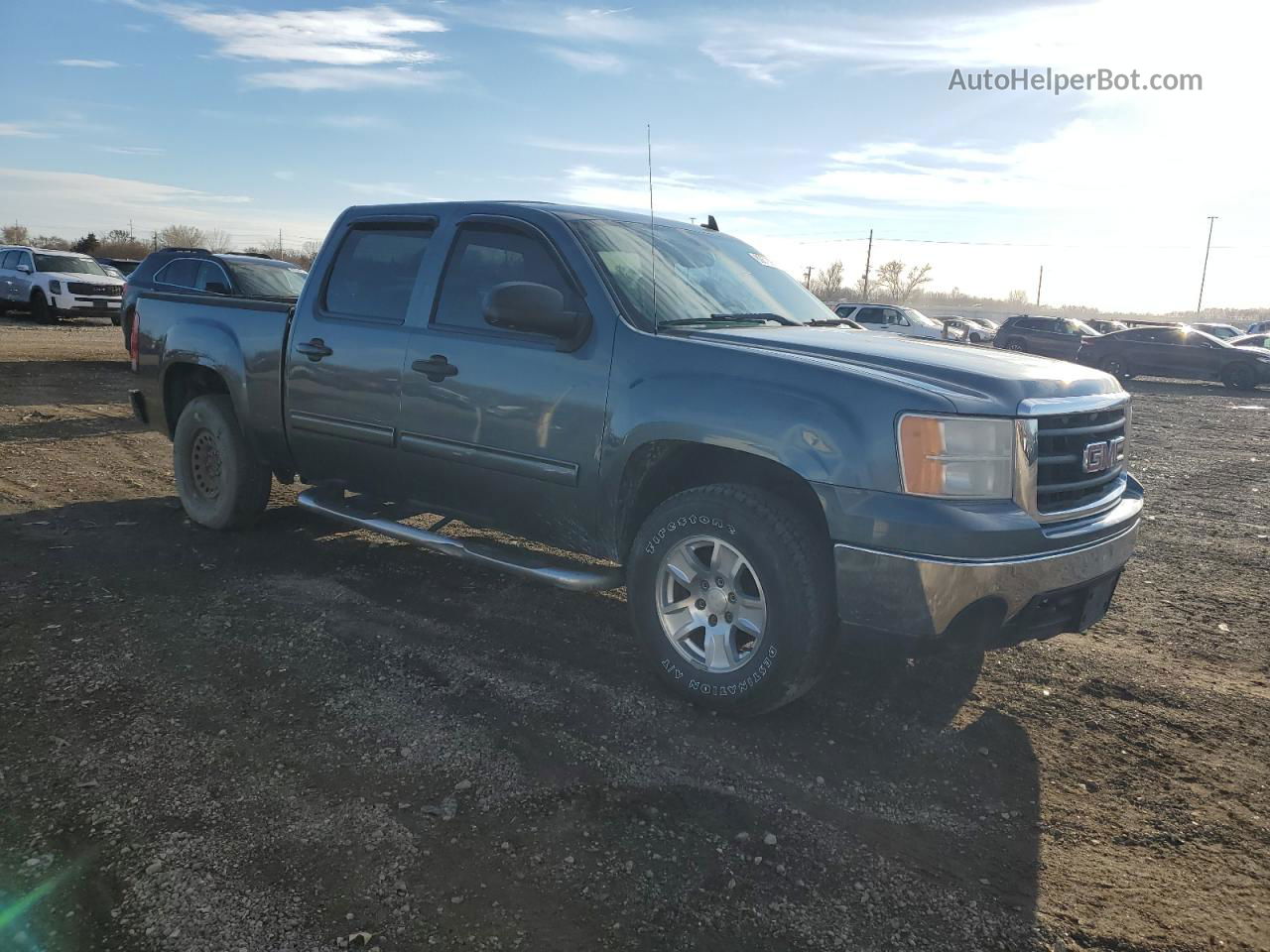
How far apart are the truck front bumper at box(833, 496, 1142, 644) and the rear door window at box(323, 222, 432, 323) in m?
2.75

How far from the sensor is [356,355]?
492 cm

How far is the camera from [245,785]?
3127mm

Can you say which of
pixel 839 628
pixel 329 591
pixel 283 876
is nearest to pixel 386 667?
pixel 329 591

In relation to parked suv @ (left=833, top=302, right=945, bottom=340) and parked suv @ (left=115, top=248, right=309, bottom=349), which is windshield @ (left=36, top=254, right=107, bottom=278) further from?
parked suv @ (left=833, top=302, right=945, bottom=340)

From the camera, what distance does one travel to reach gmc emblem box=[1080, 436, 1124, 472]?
3.61 metres

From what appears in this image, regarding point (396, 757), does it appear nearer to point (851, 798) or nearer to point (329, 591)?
point (851, 798)

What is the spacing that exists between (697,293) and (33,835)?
324cm

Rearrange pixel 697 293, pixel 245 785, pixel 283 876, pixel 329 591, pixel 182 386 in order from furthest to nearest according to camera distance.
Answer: pixel 182 386 → pixel 329 591 → pixel 697 293 → pixel 245 785 → pixel 283 876

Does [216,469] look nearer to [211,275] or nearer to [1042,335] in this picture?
[211,275]

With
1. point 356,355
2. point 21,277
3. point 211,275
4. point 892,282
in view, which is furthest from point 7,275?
point 892,282

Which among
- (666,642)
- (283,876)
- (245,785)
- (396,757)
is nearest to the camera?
(283,876)

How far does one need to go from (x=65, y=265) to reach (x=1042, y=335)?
27.5 metres

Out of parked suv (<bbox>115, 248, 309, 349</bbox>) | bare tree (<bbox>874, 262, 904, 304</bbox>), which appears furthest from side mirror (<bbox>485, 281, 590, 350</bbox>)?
bare tree (<bbox>874, 262, 904, 304</bbox>)

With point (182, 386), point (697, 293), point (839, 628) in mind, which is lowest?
point (839, 628)
